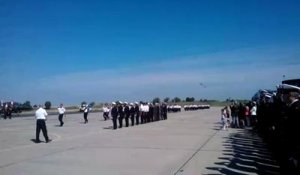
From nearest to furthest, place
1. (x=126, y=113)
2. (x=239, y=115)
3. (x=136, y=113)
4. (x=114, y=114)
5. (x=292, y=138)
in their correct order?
(x=292, y=138)
(x=114, y=114)
(x=239, y=115)
(x=126, y=113)
(x=136, y=113)

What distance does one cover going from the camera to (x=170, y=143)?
1593 centimetres

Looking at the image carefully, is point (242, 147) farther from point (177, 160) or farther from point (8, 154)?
point (8, 154)

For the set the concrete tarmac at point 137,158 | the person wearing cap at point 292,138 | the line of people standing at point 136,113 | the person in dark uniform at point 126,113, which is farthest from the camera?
the person in dark uniform at point 126,113

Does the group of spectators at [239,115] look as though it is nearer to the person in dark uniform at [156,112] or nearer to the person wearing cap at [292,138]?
the person in dark uniform at [156,112]

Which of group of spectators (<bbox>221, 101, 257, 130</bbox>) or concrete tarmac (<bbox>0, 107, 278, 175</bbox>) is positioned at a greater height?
group of spectators (<bbox>221, 101, 257, 130</bbox>)

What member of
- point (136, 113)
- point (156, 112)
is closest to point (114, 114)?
point (136, 113)

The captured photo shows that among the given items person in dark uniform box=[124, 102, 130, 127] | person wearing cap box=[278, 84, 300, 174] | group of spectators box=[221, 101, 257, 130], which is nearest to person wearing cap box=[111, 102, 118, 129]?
person in dark uniform box=[124, 102, 130, 127]

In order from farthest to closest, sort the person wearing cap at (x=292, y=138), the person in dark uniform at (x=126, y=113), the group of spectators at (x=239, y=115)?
the person in dark uniform at (x=126, y=113)
the group of spectators at (x=239, y=115)
the person wearing cap at (x=292, y=138)

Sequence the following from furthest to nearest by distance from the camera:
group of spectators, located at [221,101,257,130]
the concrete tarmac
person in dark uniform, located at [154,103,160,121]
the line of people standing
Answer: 1. person in dark uniform, located at [154,103,160,121]
2. the line of people standing
3. group of spectators, located at [221,101,257,130]
4. the concrete tarmac

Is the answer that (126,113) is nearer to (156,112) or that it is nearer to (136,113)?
(136,113)

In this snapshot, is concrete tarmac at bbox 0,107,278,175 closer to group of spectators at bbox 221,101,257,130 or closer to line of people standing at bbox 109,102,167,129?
group of spectators at bbox 221,101,257,130

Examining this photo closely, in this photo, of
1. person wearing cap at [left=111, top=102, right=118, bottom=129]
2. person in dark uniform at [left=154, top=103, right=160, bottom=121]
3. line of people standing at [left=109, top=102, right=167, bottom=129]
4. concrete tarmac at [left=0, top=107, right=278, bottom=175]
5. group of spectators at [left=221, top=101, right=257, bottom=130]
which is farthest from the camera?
person in dark uniform at [left=154, top=103, right=160, bottom=121]

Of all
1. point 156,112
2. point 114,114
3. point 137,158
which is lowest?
point 137,158

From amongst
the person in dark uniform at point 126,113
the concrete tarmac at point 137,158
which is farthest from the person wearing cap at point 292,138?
the person in dark uniform at point 126,113
